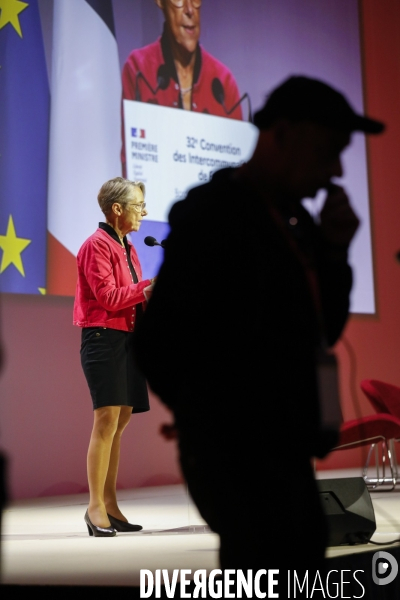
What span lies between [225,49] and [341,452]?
3536 millimetres

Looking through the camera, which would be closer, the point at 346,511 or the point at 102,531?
the point at 346,511

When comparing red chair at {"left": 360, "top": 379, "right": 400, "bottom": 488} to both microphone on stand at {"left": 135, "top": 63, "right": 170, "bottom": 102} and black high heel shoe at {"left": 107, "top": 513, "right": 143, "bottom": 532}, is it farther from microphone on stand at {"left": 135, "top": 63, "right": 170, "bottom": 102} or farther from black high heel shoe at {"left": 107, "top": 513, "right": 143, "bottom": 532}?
black high heel shoe at {"left": 107, "top": 513, "right": 143, "bottom": 532}

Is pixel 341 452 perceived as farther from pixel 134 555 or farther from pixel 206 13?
pixel 134 555

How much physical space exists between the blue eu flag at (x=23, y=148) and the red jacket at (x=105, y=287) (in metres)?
1.96

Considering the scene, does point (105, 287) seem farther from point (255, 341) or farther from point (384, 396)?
point (384, 396)

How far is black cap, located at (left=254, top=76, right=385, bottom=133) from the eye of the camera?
148 cm

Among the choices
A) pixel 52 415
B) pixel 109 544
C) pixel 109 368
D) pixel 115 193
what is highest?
pixel 115 193

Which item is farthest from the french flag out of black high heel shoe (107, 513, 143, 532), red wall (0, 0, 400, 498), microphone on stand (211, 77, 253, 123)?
black high heel shoe (107, 513, 143, 532)

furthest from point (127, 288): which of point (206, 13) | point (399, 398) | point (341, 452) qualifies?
point (341, 452)

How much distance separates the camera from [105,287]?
143 inches

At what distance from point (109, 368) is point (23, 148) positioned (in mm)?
2511

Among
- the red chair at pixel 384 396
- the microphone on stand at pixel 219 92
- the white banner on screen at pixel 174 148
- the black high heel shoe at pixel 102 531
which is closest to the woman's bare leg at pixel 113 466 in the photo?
the black high heel shoe at pixel 102 531

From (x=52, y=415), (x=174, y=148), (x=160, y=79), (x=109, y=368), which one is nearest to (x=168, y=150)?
(x=174, y=148)

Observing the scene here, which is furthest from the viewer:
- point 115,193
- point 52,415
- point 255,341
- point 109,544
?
point 52,415
